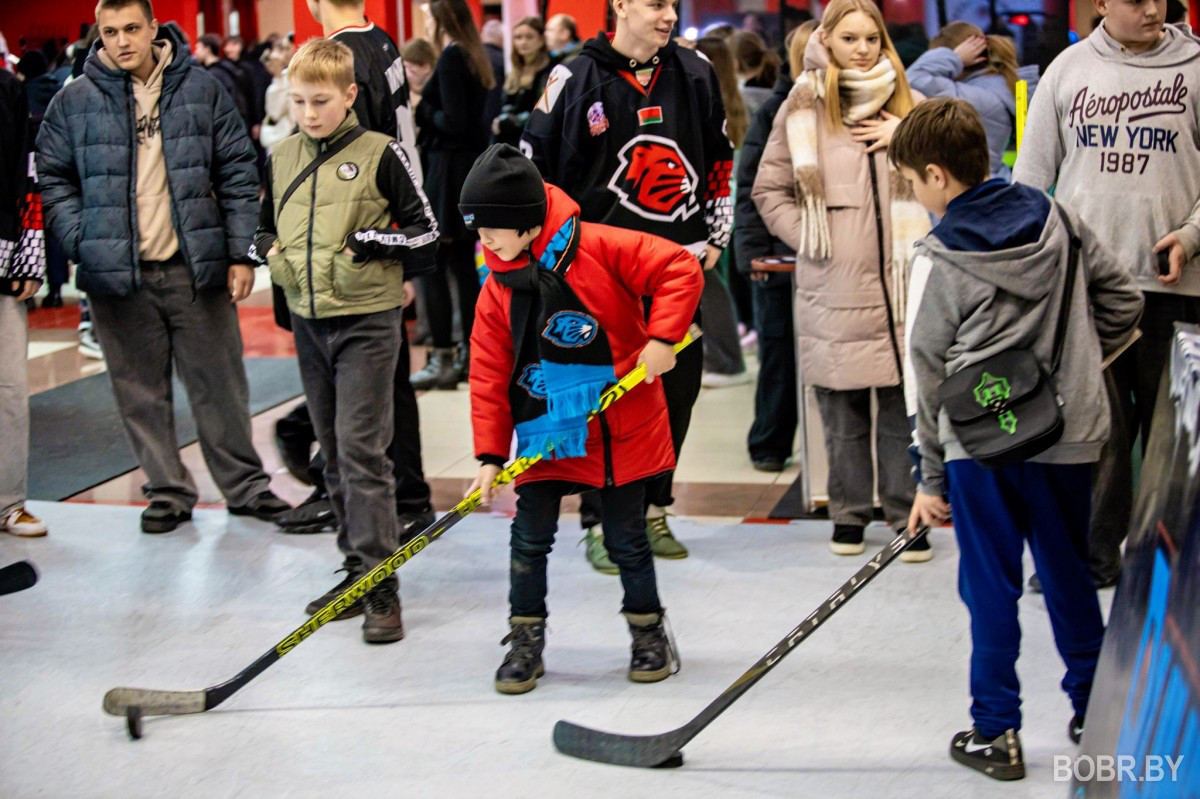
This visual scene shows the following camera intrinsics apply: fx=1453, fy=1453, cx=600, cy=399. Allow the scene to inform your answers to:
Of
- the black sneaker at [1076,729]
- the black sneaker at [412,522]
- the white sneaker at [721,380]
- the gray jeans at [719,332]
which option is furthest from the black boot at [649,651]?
the white sneaker at [721,380]

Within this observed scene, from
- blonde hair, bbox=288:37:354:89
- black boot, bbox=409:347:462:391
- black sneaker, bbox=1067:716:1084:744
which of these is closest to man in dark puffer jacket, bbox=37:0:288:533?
blonde hair, bbox=288:37:354:89

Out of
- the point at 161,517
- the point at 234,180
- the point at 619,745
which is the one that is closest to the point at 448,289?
the point at 234,180

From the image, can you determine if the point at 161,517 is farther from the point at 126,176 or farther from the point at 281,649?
the point at 281,649

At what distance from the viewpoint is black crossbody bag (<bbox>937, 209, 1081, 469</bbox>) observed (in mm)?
2807

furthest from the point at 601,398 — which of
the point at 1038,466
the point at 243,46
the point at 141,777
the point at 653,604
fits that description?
the point at 243,46

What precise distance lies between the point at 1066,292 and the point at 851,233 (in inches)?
60.5

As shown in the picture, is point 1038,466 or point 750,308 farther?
point 750,308

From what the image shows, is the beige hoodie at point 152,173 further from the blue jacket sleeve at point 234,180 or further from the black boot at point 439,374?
the black boot at point 439,374

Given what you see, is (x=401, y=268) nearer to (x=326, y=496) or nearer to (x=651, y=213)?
(x=651, y=213)

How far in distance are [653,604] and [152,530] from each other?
2.11 metres

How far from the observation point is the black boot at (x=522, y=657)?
11.5ft

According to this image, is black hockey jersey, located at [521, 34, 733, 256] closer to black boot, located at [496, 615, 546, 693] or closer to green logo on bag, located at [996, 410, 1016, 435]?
black boot, located at [496, 615, 546, 693]

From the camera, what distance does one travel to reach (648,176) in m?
4.18

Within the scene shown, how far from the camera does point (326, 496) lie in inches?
195
